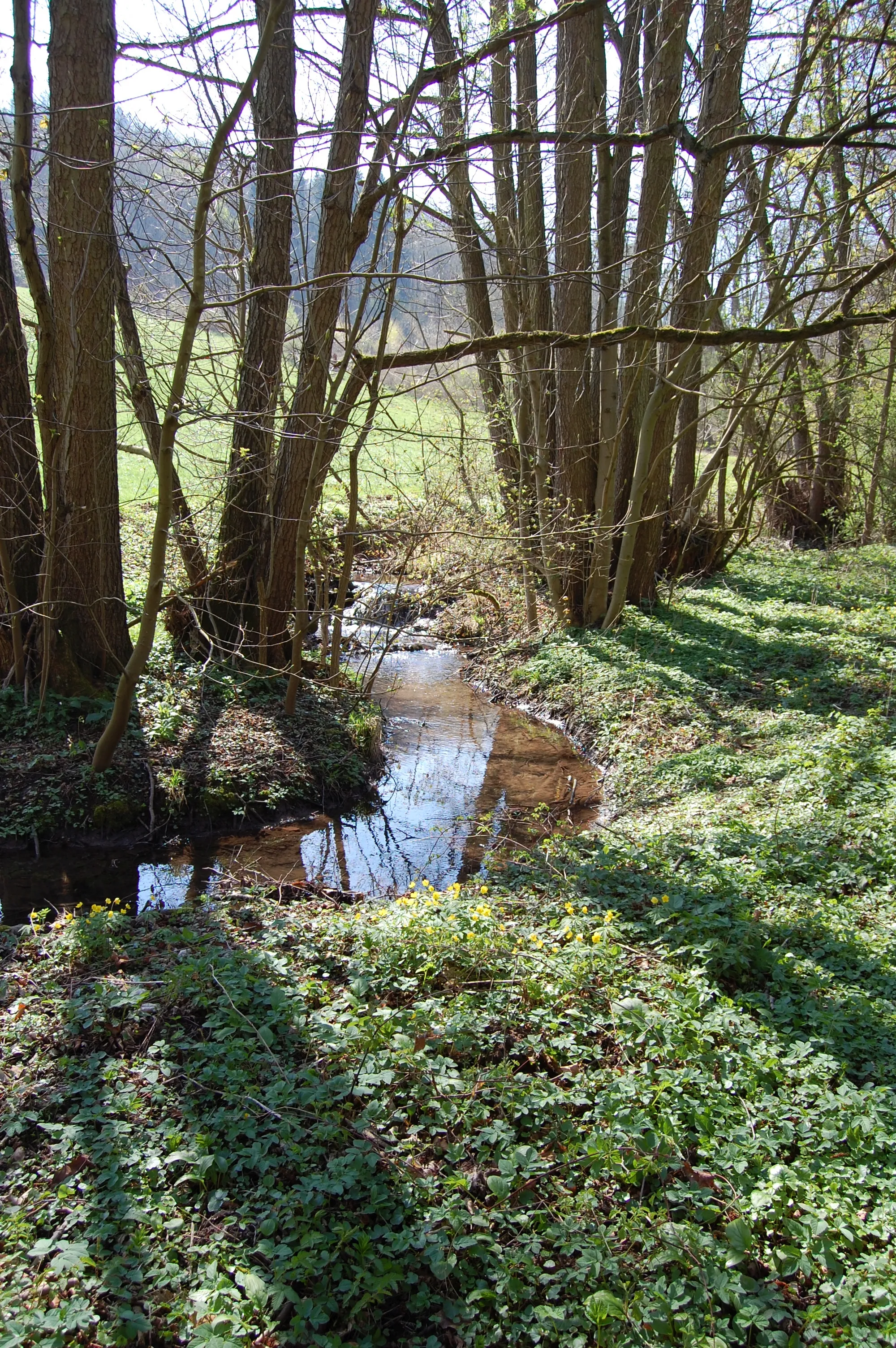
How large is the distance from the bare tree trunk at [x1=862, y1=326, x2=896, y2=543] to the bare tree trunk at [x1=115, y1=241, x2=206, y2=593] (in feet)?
44.2

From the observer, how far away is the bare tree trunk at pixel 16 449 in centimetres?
802

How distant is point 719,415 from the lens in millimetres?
23344

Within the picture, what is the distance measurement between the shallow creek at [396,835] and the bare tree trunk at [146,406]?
265 centimetres

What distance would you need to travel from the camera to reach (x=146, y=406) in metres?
9.40

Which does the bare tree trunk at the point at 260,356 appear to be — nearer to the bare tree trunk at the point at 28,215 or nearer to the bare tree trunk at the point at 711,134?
the bare tree trunk at the point at 28,215

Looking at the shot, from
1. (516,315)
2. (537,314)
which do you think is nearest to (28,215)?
(516,315)

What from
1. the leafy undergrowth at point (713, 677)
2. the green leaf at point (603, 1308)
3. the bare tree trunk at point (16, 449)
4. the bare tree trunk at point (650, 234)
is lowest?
the green leaf at point (603, 1308)

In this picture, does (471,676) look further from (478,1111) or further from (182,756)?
(478,1111)

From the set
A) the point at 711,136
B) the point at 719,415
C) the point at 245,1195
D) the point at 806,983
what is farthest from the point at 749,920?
the point at 719,415

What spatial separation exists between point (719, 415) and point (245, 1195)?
76.3 feet

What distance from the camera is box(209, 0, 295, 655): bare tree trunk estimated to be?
9141 mm

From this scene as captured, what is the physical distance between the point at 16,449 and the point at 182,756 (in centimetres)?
318

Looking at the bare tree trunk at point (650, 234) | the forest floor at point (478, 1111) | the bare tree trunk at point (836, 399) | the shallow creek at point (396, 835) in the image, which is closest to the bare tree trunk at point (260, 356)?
the shallow creek at point (396, 835)

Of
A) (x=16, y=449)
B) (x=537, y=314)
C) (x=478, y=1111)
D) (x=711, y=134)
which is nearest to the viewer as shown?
(x=478, y=1111)
